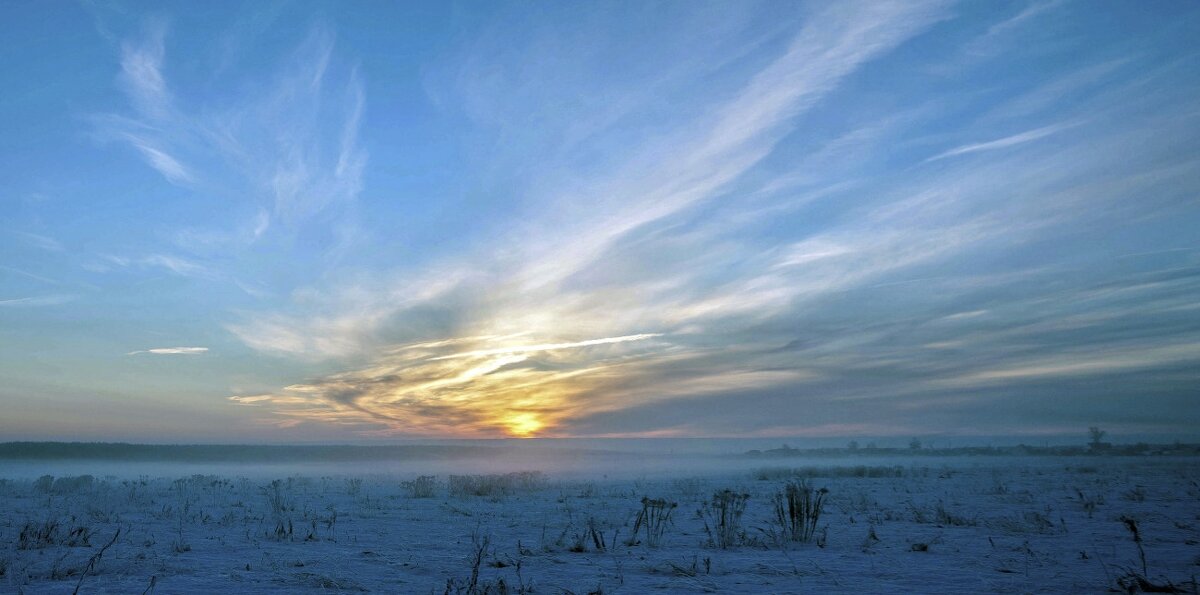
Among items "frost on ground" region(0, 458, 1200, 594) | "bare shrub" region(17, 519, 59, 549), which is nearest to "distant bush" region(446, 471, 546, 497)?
"frost on ground" region(0, 458, 1200, 594)

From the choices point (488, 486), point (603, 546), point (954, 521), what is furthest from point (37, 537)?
point (954, 521)

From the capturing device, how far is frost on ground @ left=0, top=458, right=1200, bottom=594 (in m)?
8.02

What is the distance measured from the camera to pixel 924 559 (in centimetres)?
968

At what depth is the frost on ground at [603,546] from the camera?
8016 mm

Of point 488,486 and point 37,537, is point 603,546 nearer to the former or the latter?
point 37,537

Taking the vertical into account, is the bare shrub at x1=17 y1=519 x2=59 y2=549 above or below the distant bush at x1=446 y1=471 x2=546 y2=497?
above

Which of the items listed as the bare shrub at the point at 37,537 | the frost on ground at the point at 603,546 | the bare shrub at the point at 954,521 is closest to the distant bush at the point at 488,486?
the frost on ground at the point at 603,546

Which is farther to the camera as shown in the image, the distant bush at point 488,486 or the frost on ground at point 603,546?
the distant bush at point 488,486

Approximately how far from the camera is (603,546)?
35.9ft

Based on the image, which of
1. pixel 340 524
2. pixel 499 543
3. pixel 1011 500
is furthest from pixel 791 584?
pixel 1011 500

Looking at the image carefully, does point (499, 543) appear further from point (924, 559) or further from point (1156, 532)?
point (1156, 532)

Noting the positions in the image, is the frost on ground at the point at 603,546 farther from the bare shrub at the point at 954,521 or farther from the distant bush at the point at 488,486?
the distant bush at the point at 488,486

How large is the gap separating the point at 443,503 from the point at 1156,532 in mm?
17881

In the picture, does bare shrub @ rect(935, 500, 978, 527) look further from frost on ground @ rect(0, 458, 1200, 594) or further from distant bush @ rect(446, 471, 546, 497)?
distant bush @ rect(446, 471, 546, 497)
